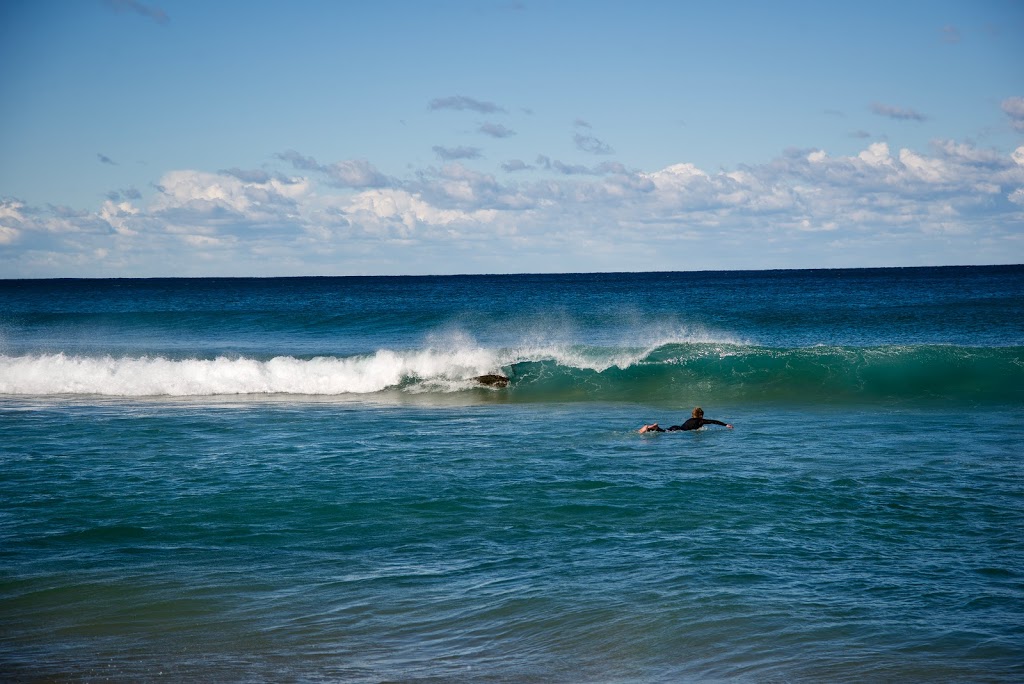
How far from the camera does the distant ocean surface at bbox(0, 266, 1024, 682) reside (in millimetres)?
7535

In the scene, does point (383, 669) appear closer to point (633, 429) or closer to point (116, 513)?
point (116, 513)

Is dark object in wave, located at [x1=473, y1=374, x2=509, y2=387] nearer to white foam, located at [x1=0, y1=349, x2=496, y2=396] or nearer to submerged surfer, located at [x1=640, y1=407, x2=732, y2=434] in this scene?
white foam, located at [x1=0, y1=349, x2=496, y2=396]

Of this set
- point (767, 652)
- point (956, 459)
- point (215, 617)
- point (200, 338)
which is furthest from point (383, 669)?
point (200, 338)

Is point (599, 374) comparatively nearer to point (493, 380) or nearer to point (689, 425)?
point (493, 380)

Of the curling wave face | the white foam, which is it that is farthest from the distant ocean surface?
the white foam

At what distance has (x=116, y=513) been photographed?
11617mm

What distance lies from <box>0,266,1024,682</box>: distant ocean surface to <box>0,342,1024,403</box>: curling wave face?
22cm

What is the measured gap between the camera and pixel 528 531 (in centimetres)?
1062

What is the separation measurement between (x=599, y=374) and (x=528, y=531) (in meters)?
15.1

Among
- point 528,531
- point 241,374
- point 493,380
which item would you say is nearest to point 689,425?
point 528,531

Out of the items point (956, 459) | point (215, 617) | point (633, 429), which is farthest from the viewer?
point (633, 429)

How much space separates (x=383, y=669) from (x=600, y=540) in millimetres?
3717

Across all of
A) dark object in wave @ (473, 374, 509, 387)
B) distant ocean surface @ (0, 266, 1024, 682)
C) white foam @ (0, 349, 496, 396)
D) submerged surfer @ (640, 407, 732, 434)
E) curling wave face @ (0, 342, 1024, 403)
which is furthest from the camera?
white foam @ (0, 349, 496, 396)

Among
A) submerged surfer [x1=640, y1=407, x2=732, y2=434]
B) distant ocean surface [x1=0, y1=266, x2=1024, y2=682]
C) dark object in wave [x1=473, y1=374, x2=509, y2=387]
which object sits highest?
dark object in wave [x1=473, y1=374, x2=509, y2=387]
